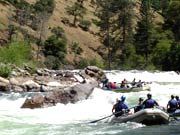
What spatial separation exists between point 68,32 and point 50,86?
2349 inches

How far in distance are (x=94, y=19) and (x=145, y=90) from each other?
78217mm

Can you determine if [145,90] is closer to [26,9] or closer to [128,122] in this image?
[128,122]

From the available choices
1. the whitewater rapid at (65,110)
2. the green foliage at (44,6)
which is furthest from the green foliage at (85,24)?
the whitewater rapid at (65,110)

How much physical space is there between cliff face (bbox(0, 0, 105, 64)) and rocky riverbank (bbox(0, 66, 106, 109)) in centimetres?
3750

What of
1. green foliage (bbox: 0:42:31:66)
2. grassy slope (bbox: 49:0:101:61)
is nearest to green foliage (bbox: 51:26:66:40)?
grassy slope (bbox: 49:0:101:61)

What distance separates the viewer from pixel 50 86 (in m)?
48.9

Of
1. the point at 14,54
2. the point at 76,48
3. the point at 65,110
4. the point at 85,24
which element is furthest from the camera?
the point at 85,24

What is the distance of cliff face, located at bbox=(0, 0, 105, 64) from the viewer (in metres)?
97.5

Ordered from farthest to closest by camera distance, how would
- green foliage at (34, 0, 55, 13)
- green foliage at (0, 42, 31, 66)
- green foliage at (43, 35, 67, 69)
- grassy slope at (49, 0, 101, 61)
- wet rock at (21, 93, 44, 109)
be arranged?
green foliage at (34, 0, 55, 13), grassy slope at (49, 0, 101, 61), green foliage at (43, 35, 67, 69), green foliage at (0, 42, 31, 66), wet rock at (21, 93, 44, 109)

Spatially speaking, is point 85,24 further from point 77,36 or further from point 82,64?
point 82,64

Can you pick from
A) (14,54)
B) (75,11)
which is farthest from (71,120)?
(75,11)

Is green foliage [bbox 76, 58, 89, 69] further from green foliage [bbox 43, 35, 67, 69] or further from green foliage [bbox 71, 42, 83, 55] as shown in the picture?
green foliage [bbox 71, 42, 83, 55]

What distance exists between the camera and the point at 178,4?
104 metres

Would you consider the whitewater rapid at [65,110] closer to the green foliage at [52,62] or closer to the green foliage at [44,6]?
the green foliage at [52,62]
